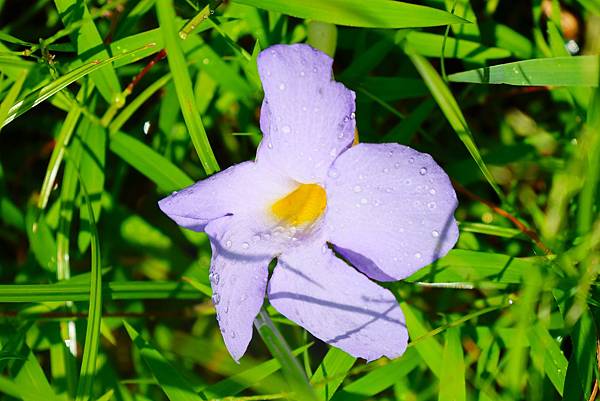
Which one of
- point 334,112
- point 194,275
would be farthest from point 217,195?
point 194,275

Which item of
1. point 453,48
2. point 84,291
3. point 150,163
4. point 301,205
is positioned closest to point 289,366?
point 301,205

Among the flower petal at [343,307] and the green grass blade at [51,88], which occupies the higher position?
the green grass blade at [51,88]

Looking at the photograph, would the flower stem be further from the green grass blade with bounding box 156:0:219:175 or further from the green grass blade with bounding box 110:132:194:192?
the green grass blade with bounding box 110:132:194:192

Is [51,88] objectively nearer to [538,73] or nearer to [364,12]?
[364,12]

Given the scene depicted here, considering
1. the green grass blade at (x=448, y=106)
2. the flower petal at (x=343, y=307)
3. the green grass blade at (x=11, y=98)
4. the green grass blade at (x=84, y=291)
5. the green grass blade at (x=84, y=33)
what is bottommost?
the green grass blade at (x=84, y=291)

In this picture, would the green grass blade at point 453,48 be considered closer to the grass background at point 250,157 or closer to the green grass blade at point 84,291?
the grass background at point 250,157

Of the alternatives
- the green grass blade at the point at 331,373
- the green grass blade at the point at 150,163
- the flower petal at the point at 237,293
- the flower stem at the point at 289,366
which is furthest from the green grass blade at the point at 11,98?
the green grass blade at the point at 331,373

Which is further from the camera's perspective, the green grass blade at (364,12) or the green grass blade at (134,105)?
the green grass blade at (134,105)

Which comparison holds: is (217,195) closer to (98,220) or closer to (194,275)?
(194,275)

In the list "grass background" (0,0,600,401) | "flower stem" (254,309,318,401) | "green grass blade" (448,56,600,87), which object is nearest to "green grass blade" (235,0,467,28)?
"grass background" (0,0,600,401)
